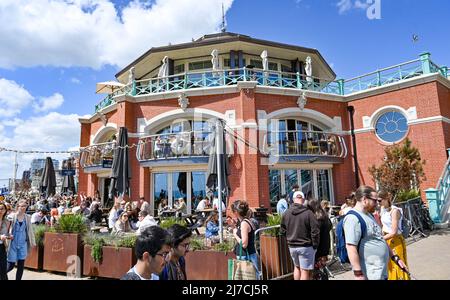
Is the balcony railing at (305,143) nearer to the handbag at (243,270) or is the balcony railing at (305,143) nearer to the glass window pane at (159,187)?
the glass window pane at (159,187)

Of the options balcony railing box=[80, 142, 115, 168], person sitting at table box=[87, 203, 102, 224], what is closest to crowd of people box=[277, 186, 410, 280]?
person sitting at table box=[87, 203, 102, 224]

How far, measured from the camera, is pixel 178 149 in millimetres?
14859

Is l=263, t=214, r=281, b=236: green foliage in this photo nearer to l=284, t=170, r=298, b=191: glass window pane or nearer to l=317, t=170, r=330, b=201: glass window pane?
l=284, t=170, r=298, b=191: glass window pane

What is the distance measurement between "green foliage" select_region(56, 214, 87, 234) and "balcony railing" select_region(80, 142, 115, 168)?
9.48m

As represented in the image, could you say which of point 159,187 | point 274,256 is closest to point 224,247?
point 274,256

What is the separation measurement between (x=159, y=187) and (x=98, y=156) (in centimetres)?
414

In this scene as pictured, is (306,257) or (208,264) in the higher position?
(306,257)

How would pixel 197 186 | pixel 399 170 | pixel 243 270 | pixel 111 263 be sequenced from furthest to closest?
pixel 197 186, pixel 399 170, pixel 111 263, pixel 243 270

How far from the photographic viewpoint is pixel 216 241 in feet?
21.9

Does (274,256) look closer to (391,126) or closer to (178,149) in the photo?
(178,149)

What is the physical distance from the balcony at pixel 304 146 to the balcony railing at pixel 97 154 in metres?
8.60

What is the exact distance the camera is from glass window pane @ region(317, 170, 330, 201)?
55.0 ft

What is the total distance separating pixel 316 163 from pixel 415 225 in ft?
20.8
